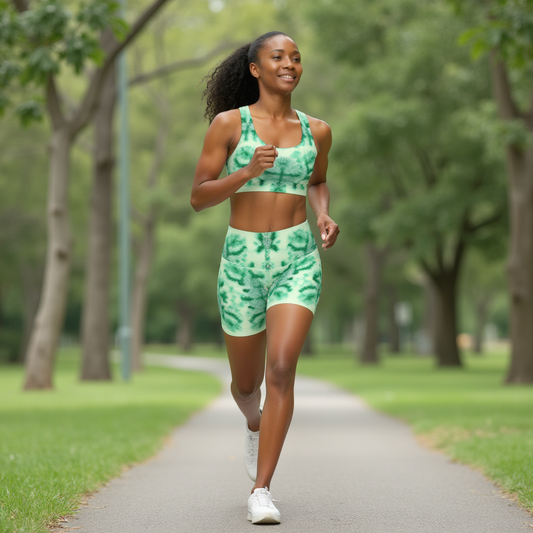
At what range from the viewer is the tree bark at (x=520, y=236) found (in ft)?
62.2

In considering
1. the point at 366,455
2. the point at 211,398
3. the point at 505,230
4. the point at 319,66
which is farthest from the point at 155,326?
the point at 366,455

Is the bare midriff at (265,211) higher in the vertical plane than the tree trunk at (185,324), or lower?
higher

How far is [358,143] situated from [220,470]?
66.2 ft

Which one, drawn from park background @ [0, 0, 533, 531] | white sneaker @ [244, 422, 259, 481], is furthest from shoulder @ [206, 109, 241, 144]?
park background @ [0, 0, 533, 531]

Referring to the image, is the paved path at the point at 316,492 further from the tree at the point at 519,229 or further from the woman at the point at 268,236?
the tree at the point at 519,229

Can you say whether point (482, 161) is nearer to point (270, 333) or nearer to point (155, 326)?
point (270, 333)

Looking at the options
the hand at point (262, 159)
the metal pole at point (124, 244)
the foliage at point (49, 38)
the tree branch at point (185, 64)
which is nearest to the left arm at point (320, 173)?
the hand at point (262, 159)

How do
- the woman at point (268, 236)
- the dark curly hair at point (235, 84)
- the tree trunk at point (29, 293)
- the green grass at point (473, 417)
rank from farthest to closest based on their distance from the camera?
1. the tree trunk at point (29, 293)
2. the green grass at point (473, 417)
3. the dark curly hair at point (235, 84)
4. the woman at point (268, 236)

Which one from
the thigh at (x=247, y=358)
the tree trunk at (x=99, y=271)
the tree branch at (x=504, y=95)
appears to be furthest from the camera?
the tree trunk at (x=99, y=271)

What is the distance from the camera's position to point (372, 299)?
37188 mm

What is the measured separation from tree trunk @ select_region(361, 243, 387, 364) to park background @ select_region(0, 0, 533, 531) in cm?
8

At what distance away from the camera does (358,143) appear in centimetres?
2647

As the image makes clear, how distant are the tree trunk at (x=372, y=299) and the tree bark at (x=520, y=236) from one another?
1756 centimetres

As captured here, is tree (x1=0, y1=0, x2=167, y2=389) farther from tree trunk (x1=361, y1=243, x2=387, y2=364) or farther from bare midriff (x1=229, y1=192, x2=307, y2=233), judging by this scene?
tree trunk (x1=361, y1=243, x2=387, y2=364)
